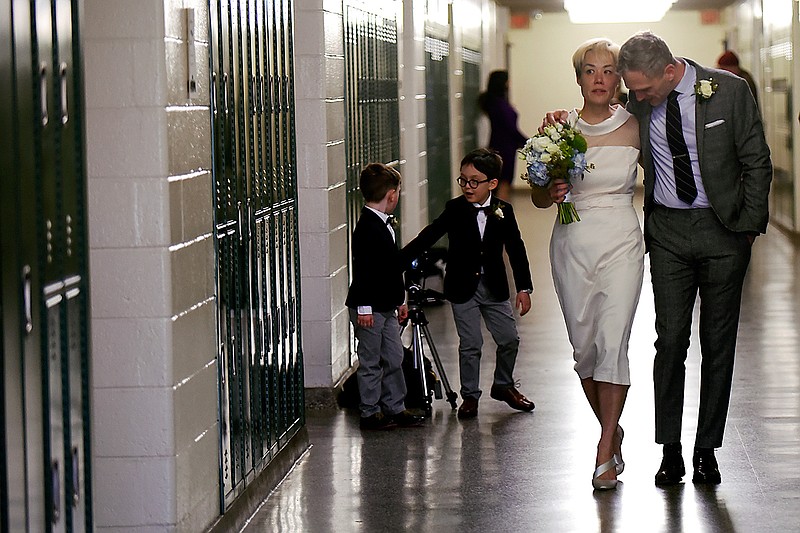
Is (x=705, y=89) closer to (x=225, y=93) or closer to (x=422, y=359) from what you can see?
(x=225, y=93)

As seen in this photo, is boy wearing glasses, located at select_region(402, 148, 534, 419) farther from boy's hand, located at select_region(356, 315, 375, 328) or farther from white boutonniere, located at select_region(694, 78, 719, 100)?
white boutonniere, located at select_region(694, 78, 719, 100)

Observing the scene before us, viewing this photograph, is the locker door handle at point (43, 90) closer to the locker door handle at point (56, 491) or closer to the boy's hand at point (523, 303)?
the locker door handle at point (56, 491)

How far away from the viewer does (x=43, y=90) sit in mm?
2900

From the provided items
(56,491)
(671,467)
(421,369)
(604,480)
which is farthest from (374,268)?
(56,491)

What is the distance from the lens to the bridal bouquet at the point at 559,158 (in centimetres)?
477

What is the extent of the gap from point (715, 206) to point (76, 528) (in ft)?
8.33

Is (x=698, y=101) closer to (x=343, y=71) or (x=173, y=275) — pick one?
(x=173, y=275)

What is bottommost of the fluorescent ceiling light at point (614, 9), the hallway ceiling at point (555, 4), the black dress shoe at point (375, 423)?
the black dress shoe at point (375, 423)

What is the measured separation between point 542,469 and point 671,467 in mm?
545

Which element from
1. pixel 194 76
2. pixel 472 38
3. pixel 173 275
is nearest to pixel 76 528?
pixel 173 275

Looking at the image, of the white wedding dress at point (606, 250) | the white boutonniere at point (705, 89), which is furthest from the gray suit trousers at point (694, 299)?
the white boutonniere at point (705, 89)

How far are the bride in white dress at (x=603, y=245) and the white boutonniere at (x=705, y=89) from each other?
0.28 m

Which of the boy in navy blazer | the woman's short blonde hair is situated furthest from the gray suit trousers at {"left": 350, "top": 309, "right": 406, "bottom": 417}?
the woman's short blonde hair

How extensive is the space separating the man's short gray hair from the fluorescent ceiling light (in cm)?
1092
